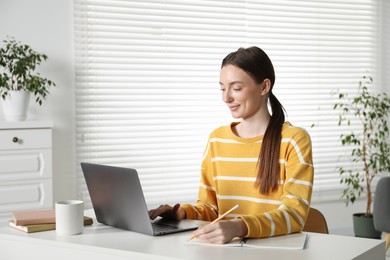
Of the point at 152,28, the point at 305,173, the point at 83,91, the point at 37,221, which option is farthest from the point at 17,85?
the point at 305,173

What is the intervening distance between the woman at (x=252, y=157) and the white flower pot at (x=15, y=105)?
5.60 ft

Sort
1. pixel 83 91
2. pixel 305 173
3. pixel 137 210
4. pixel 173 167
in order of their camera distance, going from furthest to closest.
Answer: pixel 173 167 < pixel 83 91 < pixel 305 173 < pixel 137 210

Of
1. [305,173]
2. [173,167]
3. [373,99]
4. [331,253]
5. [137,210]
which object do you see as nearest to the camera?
[331,253]

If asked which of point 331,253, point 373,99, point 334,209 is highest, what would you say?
point 373,99

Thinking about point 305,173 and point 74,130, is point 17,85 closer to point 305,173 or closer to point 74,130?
point 74,130

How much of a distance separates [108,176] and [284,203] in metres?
0.62

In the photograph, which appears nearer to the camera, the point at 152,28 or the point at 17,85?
the point at 17,85

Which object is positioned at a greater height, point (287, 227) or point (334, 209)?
point (287, 227)

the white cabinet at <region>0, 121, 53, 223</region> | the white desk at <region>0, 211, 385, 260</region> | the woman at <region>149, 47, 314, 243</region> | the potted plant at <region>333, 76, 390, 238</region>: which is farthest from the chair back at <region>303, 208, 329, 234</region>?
the potted plant at <region>333, 76, 390, 238</region>

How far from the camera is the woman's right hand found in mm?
2312

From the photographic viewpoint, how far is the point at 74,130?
14.7ft

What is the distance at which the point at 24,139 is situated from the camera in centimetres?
387

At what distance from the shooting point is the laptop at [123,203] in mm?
2104

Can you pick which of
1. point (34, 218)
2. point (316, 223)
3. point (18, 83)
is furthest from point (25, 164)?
point (316, 223)
